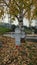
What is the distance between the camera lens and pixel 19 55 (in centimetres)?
1179

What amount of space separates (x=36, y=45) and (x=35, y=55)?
6.62ft

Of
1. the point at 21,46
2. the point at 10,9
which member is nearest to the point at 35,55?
the point at 21,46

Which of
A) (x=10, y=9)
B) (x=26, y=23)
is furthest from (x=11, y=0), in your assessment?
(x=26, y=23)

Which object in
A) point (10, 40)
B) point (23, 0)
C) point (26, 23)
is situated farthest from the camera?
point (26, 23)

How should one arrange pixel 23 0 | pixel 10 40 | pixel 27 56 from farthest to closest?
pixel 10 40 → pixel 23 0 → pixel 27 56

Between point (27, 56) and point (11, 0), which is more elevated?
point (11, 0)

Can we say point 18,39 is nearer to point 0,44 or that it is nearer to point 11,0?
point 0,44

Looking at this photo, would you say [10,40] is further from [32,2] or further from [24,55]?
[24,55]

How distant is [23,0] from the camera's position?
13.8m

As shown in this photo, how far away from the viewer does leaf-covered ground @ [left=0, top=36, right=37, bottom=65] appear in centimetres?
1114

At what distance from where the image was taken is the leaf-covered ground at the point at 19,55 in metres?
11.1

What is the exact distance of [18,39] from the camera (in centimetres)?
1310

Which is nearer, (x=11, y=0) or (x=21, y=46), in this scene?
(x=21, y=46)

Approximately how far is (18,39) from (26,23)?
16.9m
